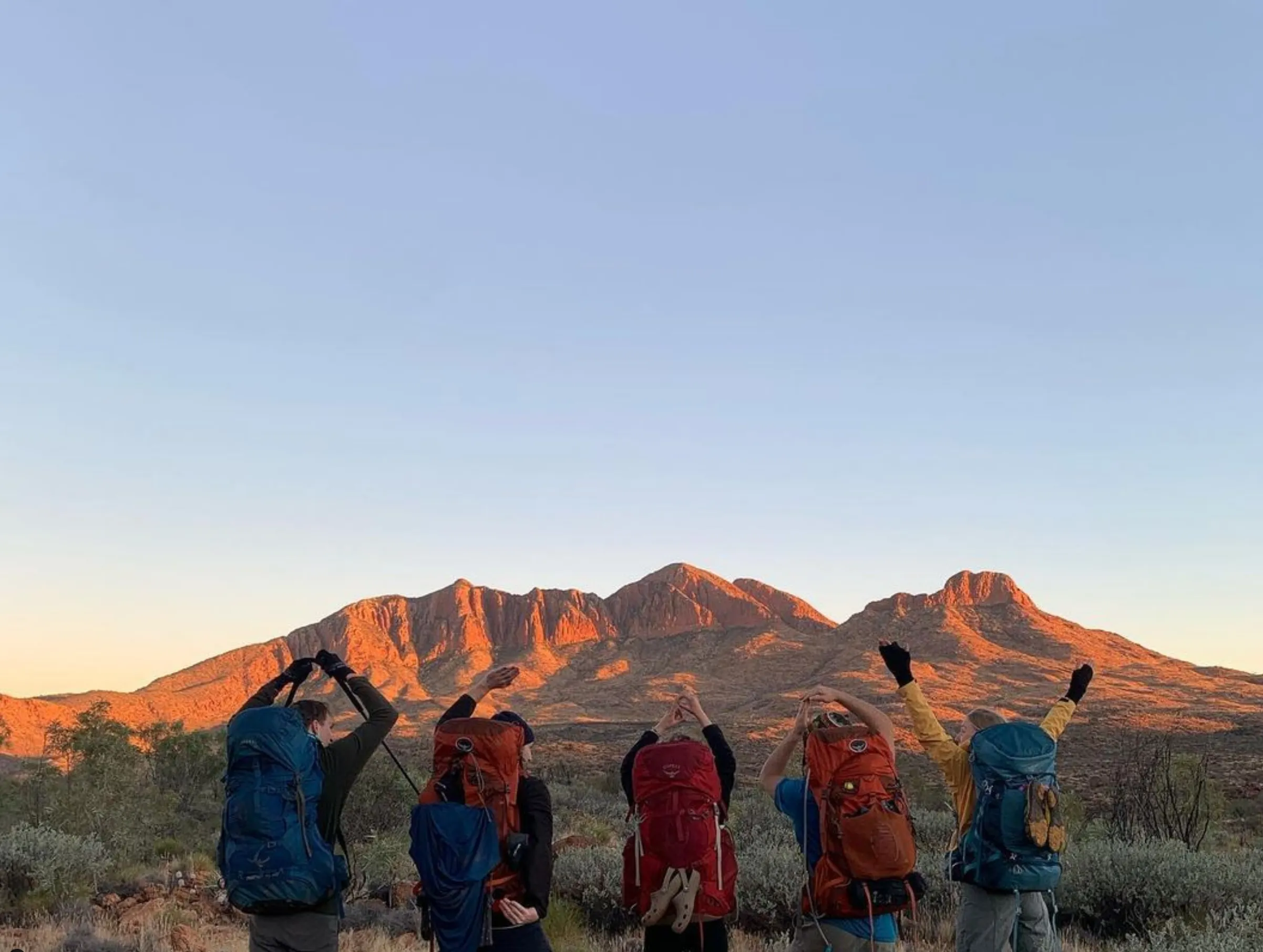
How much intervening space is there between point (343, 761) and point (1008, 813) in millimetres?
3139

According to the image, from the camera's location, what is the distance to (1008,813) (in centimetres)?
445

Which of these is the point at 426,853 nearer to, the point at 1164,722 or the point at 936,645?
the point at 1164,722

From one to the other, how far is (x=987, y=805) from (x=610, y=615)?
506 feet

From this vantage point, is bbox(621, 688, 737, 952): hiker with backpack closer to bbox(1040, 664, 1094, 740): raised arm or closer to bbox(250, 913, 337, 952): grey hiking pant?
bbox(250, 913, 337, 952): grey hiking pant

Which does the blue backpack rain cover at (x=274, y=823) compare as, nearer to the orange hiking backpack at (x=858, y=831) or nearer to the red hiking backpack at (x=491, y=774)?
the red hiking backpack at (x=491, y=774)

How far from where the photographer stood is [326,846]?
4270 millimetres

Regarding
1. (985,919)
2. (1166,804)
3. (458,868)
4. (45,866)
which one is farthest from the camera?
(1166,804)

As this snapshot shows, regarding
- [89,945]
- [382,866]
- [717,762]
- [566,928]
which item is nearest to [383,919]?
[566,928]

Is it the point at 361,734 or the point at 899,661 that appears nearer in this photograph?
the point at 361,734

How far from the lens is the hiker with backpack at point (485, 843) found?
3961mm

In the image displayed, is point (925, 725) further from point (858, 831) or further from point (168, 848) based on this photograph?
point (168, 848)

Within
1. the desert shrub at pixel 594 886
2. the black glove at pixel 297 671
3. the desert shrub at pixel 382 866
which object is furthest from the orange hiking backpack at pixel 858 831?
the desert shrub at pixel 382 866

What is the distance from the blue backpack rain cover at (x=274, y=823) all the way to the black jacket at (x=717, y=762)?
142cm

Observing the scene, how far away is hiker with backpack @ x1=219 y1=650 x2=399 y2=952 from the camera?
4.13 metres
